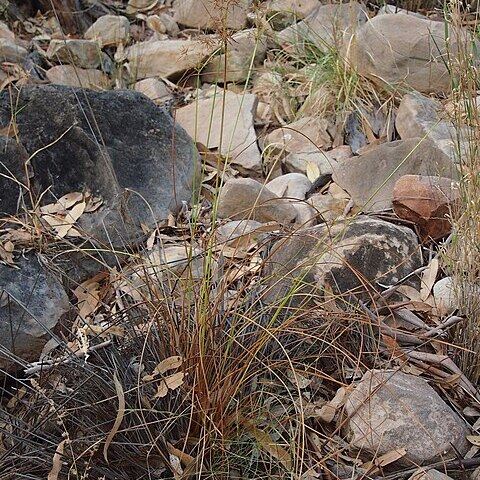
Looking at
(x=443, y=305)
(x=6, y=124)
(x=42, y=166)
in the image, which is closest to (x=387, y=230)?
(x=443, y=305)

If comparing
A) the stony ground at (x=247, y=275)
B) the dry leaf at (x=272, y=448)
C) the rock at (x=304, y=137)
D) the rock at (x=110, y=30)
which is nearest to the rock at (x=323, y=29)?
the stony ground at (x=247, y=275)

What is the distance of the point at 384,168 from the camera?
292 cm

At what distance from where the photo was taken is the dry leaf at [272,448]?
172 cm

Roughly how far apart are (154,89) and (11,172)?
1.53 m

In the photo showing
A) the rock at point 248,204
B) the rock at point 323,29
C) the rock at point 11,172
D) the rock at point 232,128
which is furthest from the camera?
the rock at point 323,29

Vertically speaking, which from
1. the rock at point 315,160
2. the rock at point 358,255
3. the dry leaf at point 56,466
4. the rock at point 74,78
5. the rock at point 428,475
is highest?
the dry leaf at point 56,466

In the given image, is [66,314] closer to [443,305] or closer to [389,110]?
[443,305]

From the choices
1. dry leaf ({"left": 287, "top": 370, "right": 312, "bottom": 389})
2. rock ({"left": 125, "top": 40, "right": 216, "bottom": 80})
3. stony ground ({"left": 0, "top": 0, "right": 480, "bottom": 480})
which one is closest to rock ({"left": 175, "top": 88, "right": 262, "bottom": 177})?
stony ground ({"left": 0, "top": 0, "right": 480, "bottom": 480})

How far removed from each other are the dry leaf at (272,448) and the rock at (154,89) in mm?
2529

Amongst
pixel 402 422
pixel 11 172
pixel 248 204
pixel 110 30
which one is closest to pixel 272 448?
pixel 402 422

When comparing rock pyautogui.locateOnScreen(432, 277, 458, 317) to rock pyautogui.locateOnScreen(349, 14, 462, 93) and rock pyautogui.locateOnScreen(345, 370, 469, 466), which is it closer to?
rock pyautogui.locateOnScreen(345, 370, 469, 466)

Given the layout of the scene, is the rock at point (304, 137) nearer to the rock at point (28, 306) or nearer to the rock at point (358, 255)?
the rock at point (358, 255)

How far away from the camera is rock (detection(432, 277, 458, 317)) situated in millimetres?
2150

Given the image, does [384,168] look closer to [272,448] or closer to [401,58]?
[401,58]
